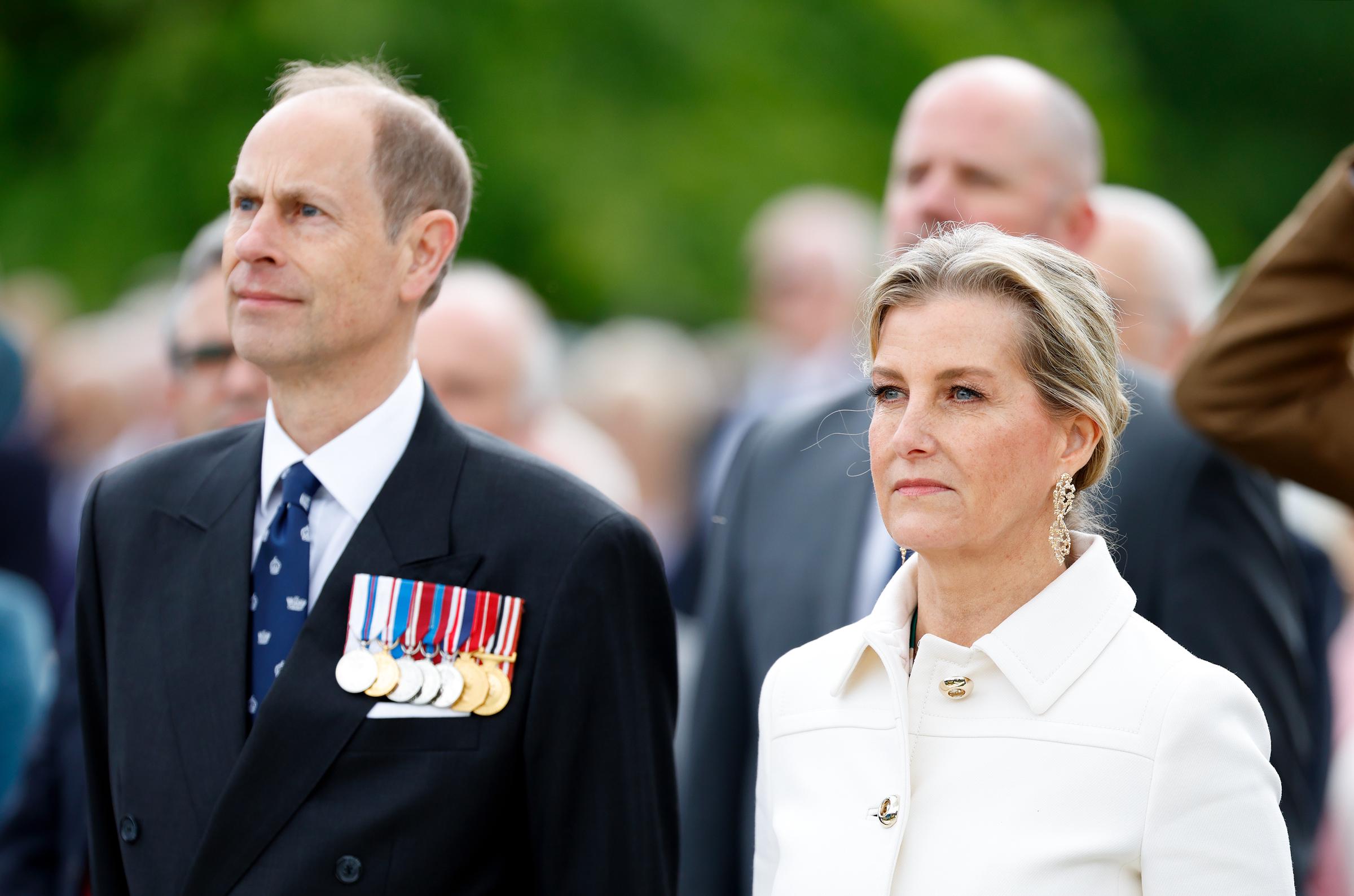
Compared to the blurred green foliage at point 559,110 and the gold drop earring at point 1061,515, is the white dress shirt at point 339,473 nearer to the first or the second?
the gold drop earring at point 1061,515

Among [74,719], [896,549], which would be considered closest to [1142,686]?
[896,549]

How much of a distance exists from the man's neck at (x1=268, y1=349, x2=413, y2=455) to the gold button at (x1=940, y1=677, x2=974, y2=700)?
1142 millimetres

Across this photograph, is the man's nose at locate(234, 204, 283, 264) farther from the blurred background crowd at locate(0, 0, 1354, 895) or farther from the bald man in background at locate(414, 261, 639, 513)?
the bald man in background at locate(414, 261, 639, 513)

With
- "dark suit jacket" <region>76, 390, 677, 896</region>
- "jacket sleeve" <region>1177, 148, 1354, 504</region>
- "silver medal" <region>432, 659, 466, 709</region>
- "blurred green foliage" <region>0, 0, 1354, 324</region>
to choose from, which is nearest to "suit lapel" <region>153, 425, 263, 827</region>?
"dark suit jacket" <region>76, 390, 677, 896</region>

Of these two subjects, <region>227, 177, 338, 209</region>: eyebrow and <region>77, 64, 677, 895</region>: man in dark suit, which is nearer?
<region>77, 64, 677, 895</region>: man in dark suit

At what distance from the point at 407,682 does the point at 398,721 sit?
0.21ft

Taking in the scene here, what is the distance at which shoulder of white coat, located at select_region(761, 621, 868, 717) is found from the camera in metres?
2.96

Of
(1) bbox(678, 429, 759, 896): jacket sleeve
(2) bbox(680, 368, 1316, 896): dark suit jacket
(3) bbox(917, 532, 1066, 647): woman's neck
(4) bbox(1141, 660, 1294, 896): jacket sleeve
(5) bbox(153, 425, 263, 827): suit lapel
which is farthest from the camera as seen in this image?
(1) bbox(678, 429, 759, 896): jacket sleeve

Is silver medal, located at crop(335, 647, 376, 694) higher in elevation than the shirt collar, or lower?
lower

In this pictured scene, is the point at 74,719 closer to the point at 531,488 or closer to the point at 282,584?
the point at 282,584

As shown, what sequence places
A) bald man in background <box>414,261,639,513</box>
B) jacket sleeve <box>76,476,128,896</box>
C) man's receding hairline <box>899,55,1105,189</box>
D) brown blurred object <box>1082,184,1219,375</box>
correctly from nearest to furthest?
1. jacket sleeve <box>76,476,128,896</box>
2. man's receding hairline <box>899,55,1105,189</box>
3. brown blurred object <box>1082,184,1219,375</box>
4. bald man in background <box>414,261,639,513</box>

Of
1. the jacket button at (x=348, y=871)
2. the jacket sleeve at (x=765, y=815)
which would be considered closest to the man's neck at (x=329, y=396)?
the jacket button at (x=348, y=871)

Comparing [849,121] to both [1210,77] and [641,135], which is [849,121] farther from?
[1210,77]

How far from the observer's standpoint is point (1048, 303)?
2.81 metres
